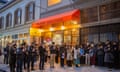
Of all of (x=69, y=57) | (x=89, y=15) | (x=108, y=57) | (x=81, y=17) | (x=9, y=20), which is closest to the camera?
(x=108, y=57)

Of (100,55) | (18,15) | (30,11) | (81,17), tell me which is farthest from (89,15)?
(18,15)

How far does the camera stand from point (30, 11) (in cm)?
2975

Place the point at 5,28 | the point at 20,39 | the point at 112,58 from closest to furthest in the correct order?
the point at 112,58
the point at 20,39
the point at 5,28

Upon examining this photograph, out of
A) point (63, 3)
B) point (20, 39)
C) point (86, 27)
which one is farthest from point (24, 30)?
point (86, 27)

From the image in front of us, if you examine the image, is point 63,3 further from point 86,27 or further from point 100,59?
point 100,59

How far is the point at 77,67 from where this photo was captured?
1695 cm

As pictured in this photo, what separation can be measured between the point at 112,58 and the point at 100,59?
1.16 m

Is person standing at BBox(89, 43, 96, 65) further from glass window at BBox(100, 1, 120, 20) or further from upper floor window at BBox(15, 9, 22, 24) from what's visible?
upper floor window at BBox(15, 9, 22, 24)

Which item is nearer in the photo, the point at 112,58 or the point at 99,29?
the point at 112,58

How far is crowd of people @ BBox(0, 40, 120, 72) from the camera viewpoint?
1512 cm

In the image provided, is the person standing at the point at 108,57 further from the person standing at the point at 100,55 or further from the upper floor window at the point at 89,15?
the upper floor window at the point at 89,15

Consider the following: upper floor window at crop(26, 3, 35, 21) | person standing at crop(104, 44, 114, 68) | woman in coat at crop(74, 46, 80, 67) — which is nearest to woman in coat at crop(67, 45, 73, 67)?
woman in coat at crop(74, 46, 80, 67)

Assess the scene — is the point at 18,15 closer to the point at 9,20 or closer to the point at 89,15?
the point at 9,20

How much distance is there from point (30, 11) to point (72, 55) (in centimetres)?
1395
